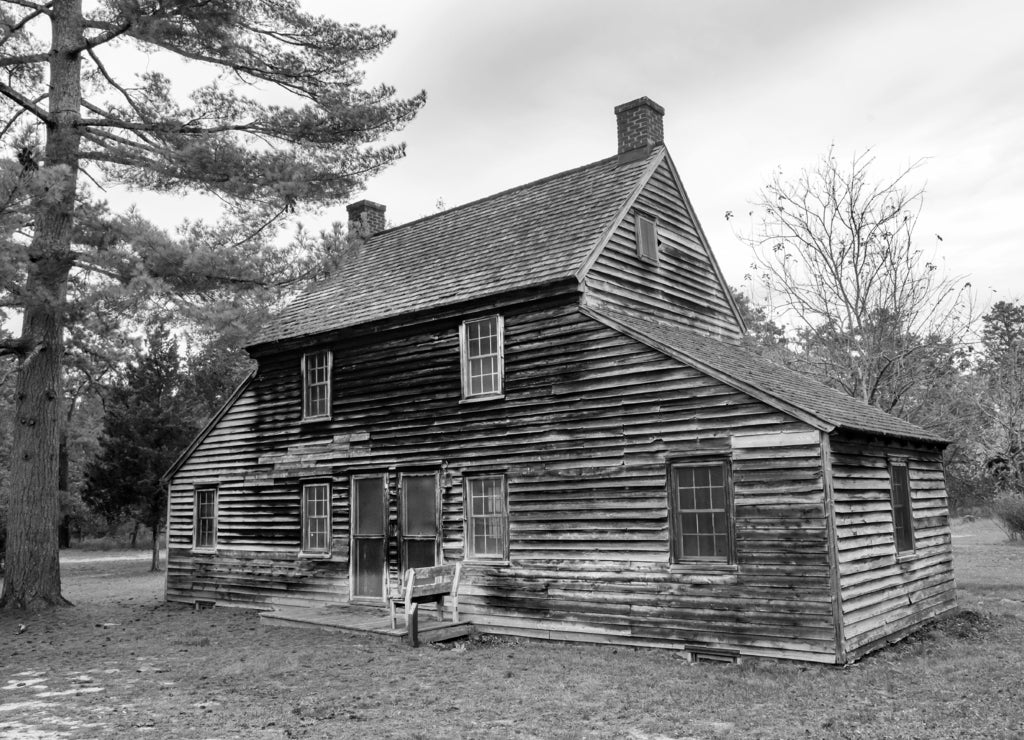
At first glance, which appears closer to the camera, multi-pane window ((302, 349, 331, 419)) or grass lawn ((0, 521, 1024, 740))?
grass lawn ((0, 521, 1024, 740))

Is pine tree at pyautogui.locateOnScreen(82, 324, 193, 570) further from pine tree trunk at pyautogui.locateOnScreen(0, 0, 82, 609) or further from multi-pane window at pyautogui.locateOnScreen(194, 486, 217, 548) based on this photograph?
pine tree trunk at pyautogui.locateOnScreen(0, 0, 82, 609)

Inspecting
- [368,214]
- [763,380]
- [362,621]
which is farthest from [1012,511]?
[362,621]

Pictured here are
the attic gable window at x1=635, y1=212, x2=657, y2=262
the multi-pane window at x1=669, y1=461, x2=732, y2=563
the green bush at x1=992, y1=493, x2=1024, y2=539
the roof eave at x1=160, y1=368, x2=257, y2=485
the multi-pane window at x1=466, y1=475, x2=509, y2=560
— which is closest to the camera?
the multi-pane window at x1=669, y1=461, x2=732, y2=563

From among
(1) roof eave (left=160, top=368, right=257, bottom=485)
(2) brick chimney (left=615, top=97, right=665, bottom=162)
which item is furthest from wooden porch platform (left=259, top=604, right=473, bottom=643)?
(2) brick chimney (left=615, top=97, right=665, bottom=162)

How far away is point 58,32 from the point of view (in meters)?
17.2

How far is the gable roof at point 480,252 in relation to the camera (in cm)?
1498

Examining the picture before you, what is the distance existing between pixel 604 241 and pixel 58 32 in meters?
12.1

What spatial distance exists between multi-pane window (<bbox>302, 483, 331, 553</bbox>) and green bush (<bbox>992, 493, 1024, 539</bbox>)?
86.5 ft

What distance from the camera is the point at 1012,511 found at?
31141mm

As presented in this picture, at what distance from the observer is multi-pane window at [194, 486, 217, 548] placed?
19.4m

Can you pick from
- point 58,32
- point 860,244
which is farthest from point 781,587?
point 58,32

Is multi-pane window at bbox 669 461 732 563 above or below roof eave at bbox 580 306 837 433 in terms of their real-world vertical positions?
below

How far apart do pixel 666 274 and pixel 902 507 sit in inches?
236

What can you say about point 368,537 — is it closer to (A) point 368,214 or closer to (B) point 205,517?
(B) point 205,517
